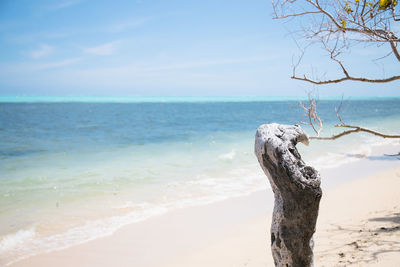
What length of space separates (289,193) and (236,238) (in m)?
3.77

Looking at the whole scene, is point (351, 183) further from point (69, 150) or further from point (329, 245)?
point (69, 150)

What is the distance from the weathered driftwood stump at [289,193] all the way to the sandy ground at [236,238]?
1.92 m

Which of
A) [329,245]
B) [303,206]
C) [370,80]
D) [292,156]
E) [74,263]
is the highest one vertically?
[370,80]

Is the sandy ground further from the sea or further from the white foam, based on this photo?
the white foam

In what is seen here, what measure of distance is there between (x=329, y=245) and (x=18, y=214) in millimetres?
6679

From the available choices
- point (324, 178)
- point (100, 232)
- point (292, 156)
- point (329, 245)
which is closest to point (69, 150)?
point (100, 232)

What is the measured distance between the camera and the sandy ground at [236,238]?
4078 mm

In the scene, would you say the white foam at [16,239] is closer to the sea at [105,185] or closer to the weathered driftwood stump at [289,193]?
the sea at [105,185]

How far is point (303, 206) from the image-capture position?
80.8 inches

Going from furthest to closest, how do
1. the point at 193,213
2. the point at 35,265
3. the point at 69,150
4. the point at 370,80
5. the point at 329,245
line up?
the point at 69,150, the point at 193,213, the point at 35,265, the point at 329,245, the point at 370,80

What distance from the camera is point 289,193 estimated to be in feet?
6.70

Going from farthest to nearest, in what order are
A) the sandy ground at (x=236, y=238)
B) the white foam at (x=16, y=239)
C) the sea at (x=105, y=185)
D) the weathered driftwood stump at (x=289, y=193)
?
the sea at (x=105, y=185) < the white foam at (x=16, y=239) < the sandy ground at (x=236, y=238) < the weathered driftwood stump at (x=289, y=193)

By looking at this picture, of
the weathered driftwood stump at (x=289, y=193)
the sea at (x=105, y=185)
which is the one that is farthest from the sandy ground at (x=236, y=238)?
the weathered driftwood stump at (x=289, y=193)

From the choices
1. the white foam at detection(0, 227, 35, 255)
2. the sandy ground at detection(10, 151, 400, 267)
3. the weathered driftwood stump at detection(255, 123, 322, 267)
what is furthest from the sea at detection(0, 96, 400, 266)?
the weathered driftwood stump at detection(255, 123, 322, 267)
